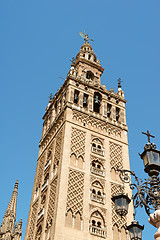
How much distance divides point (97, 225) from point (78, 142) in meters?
5.59

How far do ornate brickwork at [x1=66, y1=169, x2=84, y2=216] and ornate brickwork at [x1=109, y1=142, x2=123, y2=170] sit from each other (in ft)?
9.93

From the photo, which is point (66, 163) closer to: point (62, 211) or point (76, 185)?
point (76, 185)

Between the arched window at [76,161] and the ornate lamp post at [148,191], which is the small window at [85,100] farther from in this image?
the ornate lamp post at [148,191]

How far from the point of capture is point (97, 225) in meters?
18.8

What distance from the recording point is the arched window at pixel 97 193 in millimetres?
19844

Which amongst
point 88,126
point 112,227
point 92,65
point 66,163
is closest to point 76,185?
point 66,163

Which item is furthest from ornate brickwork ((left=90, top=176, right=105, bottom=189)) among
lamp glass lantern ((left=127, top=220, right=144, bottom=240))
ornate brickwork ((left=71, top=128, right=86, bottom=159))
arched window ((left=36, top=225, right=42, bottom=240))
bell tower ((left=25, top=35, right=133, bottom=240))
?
lamp glass lantern ((left=127, top=220, right=144, bottom=240))

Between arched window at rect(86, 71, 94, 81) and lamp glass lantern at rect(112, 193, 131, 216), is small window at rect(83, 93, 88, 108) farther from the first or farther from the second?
lamp glass lantern at rect(112, 193, 131, 216)

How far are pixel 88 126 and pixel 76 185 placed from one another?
5379 mm

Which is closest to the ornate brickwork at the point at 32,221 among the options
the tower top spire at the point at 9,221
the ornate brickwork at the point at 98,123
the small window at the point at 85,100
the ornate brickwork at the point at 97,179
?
the tower top spire at the point at 9,221

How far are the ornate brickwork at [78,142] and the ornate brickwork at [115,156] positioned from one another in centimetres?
218

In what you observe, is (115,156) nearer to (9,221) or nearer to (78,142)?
(78,142)

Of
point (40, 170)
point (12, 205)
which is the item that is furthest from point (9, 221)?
point (40, 170)

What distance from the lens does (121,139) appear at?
2488cm
